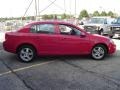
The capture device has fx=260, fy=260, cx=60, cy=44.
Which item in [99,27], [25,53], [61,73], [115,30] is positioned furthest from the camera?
[99,27]

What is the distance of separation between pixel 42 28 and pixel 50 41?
60 centimetres

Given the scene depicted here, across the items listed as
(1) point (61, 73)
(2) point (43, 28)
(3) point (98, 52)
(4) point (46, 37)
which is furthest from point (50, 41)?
(1) point (61, 73)

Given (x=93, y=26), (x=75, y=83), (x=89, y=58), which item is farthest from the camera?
(x=93, y=26)

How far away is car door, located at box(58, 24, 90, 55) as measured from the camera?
32.8ft

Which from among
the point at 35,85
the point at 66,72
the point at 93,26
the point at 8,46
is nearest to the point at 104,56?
the point at 66,72

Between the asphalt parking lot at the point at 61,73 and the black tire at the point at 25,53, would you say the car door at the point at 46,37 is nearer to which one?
the black tire at the point at 25,53

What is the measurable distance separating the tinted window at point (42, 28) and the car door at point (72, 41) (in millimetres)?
356

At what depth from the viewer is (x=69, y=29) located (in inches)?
404

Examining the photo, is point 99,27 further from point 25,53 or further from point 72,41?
point 25,53

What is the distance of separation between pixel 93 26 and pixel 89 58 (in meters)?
12.9

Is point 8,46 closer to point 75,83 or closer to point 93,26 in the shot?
point 75,83

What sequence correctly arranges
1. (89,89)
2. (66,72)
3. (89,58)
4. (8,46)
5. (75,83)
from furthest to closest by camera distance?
(89,58)
(8,46)
(66,72)
(75,83)
(89,89)

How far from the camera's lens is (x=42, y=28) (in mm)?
10062

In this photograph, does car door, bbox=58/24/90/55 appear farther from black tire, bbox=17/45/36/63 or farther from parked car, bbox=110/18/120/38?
parked car, bbox=110/18/120/38
